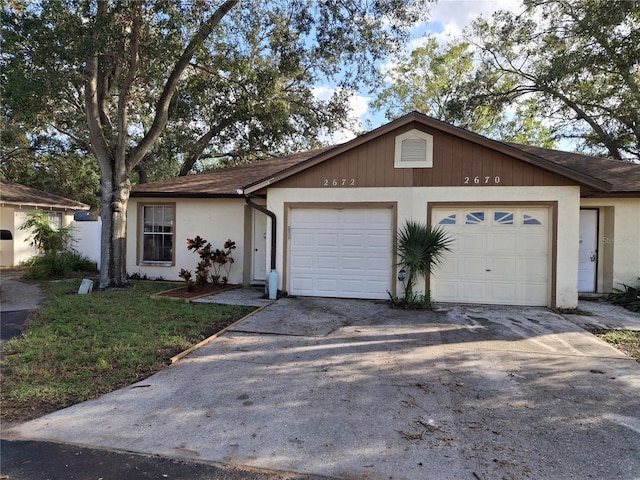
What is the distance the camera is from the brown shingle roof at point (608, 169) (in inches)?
375

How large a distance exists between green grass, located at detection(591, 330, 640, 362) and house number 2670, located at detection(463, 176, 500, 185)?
11.4 feet

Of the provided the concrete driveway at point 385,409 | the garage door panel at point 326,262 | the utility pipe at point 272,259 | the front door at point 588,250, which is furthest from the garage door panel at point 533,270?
the utility pipe at point 272,259

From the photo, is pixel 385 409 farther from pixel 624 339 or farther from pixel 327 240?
pixel 327 240

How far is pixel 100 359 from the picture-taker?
16.2 feet

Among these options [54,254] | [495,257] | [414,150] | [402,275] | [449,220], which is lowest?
[402,275]

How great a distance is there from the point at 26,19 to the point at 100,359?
7.40 meters

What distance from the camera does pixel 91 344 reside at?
558 cm

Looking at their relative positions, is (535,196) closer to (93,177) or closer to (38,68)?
(38,68)

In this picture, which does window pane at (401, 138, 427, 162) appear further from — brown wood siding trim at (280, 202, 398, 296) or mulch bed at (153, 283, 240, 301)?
mulch bed at (153, 283, 240, 301)

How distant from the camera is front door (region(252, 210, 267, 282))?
11.4 m

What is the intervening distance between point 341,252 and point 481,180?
3527mm

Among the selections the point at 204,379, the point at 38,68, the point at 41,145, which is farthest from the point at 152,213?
the point at 41,145

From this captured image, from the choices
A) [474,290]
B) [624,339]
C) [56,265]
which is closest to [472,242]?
[474,290]

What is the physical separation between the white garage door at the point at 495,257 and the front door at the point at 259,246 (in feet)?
16.2
